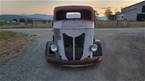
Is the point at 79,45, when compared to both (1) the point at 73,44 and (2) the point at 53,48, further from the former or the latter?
(2) the point at 53,48

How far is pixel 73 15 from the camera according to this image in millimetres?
14023

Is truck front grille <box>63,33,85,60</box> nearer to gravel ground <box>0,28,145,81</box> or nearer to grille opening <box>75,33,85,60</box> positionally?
grille opening <box>75,33,85,60</box>

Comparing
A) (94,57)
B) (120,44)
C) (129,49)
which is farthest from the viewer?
(120,44)

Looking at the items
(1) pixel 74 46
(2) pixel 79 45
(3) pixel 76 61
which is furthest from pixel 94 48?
(3) pixel 76 61

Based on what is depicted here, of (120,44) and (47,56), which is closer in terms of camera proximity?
(47,56)

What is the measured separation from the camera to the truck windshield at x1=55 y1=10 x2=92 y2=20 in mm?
13933

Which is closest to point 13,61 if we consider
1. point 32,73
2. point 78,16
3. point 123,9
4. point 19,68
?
point 19,68

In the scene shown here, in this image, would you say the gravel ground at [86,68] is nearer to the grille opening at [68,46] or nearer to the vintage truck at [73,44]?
the vintage truck at [73,44]

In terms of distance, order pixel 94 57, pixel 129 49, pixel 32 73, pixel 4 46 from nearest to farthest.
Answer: pixel 32 73, pixel 94 57, pixel 129 49, pixel 4 46

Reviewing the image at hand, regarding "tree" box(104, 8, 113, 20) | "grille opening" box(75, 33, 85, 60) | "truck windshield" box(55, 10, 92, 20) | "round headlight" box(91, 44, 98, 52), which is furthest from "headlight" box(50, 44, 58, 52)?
"tree" box(104, 8, 113, 20)

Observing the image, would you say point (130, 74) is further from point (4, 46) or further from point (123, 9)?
point (123, 9)

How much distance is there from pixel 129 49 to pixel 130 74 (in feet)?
12.2

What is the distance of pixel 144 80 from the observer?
10.8 metres

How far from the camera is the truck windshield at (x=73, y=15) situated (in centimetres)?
1393
